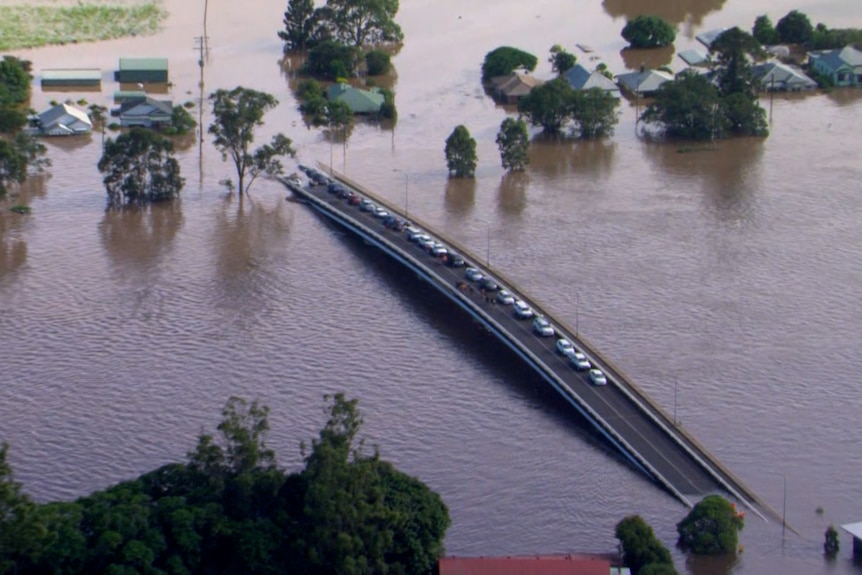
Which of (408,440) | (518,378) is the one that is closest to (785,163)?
(518,378)

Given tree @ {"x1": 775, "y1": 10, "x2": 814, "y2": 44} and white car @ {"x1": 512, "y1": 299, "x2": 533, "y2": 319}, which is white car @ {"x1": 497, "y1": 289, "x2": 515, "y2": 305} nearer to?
white car @ {"x1": 512, "y1": 299, "x2": 533, "y2": 319}

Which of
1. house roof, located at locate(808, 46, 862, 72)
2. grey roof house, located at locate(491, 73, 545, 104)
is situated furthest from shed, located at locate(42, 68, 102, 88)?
house roof, located at locate(808, 46, 862, 72)

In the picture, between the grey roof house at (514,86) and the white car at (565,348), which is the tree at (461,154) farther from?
the white car at (565,348)

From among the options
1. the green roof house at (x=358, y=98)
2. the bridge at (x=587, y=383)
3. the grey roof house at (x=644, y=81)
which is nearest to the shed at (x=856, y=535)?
the bridge at (x=587, y=383)

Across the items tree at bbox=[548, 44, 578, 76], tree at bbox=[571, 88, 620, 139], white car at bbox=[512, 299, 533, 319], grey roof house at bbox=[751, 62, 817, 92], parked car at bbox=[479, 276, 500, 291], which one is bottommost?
white car at bbox=[512, 299, 533, 319]

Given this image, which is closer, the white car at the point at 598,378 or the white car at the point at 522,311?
the white car at the point at 598,378

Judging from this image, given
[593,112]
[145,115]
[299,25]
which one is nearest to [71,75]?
[145,115]

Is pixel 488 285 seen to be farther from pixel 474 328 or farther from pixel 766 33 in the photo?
pixel 766 33
